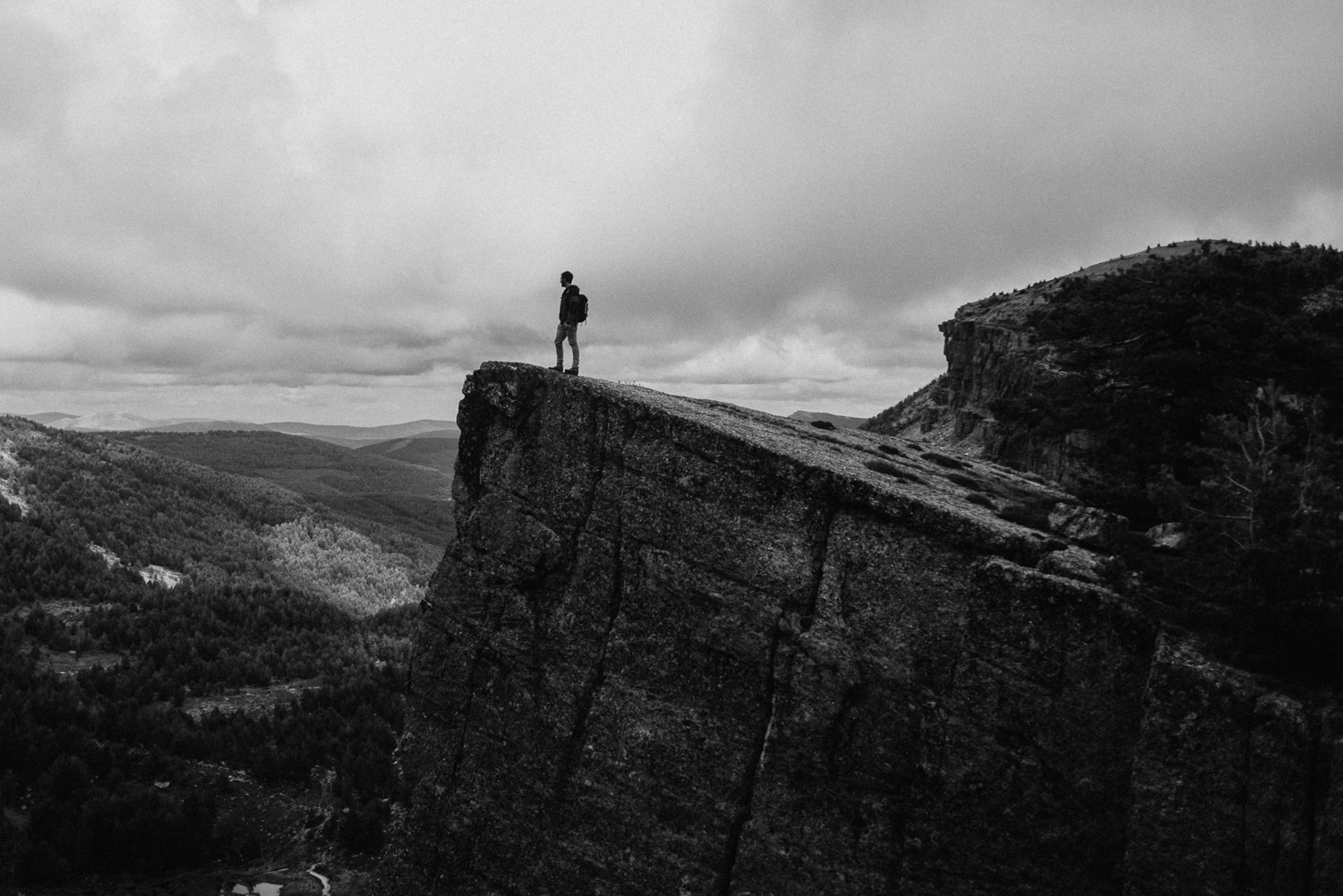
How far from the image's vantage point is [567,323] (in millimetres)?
21625

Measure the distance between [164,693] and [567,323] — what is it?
3415 centimetres

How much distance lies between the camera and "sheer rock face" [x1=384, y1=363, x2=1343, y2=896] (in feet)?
40.9

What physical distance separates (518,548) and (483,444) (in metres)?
3.58

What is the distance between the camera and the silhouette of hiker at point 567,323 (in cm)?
2133

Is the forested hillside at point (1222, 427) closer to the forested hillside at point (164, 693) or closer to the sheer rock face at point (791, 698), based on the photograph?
the sheer rock face at point (791, 698)

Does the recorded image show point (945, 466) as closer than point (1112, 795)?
No

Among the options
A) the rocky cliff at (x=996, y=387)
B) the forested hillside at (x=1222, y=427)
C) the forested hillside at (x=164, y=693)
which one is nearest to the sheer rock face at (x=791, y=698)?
the forested hillside at (x=1222, y=427)

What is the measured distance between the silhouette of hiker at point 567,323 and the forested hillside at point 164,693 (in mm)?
18467

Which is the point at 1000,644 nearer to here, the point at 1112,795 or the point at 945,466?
the point at 1112,795

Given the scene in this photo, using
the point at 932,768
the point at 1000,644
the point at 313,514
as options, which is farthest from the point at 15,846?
the point at 313,514

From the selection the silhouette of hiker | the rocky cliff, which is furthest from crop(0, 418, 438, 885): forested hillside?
the rocky cliff

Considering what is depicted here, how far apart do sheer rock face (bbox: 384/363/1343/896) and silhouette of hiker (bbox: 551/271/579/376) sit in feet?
6.53

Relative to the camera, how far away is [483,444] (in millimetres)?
20359

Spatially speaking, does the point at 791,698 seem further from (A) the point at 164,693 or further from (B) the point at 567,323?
(A) the point at 164,693
